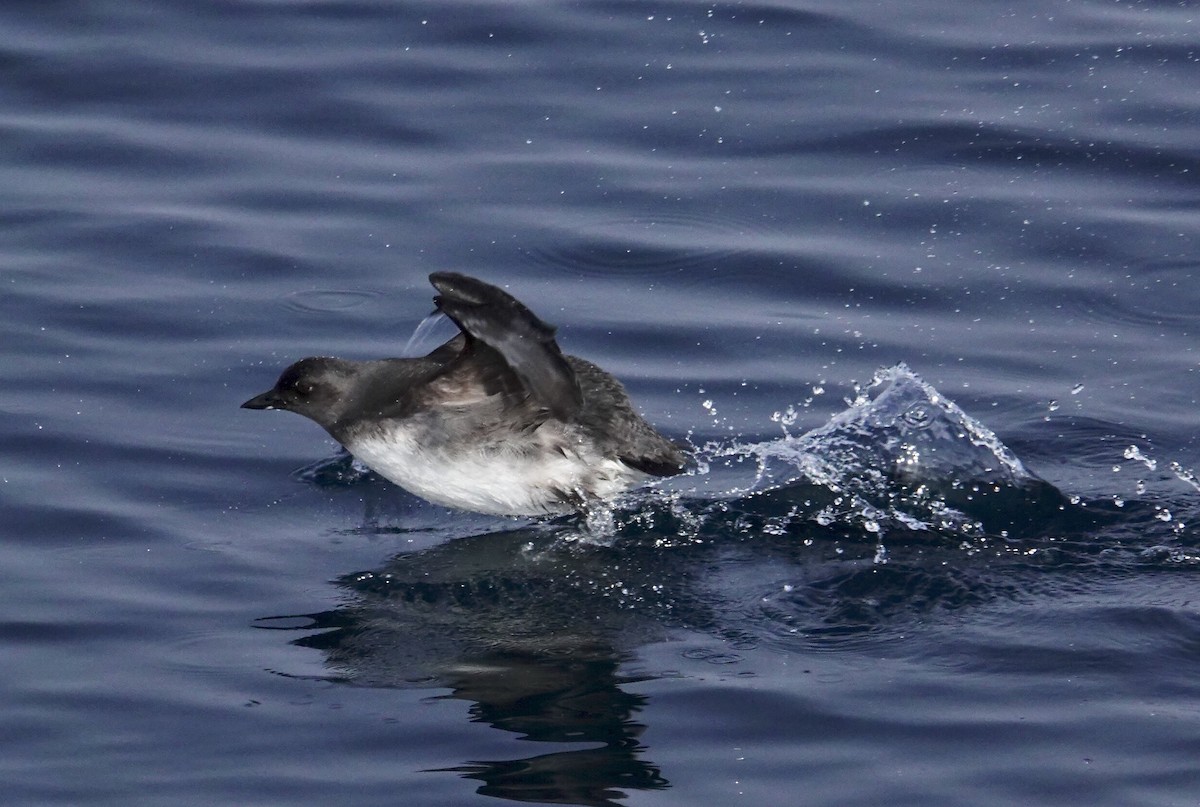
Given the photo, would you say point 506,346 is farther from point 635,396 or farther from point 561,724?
point 635,396

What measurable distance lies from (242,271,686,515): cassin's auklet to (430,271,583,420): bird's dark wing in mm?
12

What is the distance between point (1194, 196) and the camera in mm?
12234

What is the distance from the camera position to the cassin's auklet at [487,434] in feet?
28.1

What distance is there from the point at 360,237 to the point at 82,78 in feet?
11.1

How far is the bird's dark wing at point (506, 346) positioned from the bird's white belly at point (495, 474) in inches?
10.8

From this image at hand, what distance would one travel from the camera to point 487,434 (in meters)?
8.64

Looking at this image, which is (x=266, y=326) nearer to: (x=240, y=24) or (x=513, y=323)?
(x=513, y=323)

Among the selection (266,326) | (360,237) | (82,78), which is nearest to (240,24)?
(82,78)

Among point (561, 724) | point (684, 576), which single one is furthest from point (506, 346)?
point (561, 724)

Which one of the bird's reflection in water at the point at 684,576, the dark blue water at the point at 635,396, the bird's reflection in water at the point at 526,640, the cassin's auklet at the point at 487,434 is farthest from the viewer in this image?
the cassin's auklet at the point at 487,434

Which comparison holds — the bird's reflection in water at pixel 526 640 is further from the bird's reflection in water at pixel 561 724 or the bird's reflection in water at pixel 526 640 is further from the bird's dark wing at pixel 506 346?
the bird's dark wing at pixel 506 346

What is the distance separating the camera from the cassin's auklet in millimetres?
8562

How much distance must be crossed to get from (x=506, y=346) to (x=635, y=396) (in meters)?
2.16

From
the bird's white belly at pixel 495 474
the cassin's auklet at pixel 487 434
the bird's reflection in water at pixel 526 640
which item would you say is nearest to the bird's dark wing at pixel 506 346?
the cassin's auklet at pixel 487 434
